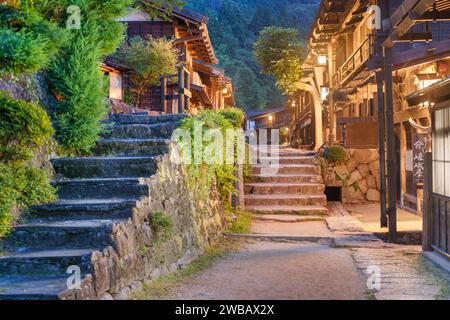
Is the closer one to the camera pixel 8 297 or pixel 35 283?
pixel 8 297

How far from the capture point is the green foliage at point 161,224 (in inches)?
278

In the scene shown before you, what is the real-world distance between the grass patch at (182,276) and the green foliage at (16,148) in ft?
6.61

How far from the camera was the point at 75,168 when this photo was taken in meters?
7.99

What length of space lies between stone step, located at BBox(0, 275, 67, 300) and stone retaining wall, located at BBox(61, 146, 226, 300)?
20 cm

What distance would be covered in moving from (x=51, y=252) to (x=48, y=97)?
11.9 ft

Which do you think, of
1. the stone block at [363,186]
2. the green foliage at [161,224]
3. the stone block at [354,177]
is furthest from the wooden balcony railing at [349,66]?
the green foliage at [161,224]

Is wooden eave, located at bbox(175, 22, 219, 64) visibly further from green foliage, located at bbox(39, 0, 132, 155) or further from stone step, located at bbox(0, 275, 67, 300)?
stone step, located at bbox(0, 275, 67, 300)

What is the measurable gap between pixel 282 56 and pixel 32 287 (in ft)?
78.1

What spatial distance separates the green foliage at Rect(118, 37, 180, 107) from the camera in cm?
1995

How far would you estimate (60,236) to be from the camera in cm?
604

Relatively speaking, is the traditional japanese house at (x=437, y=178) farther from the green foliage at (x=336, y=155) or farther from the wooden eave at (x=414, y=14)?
the green foliage at (x=336, y=155)

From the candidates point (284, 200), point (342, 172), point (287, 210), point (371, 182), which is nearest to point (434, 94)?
point (287, 210)
